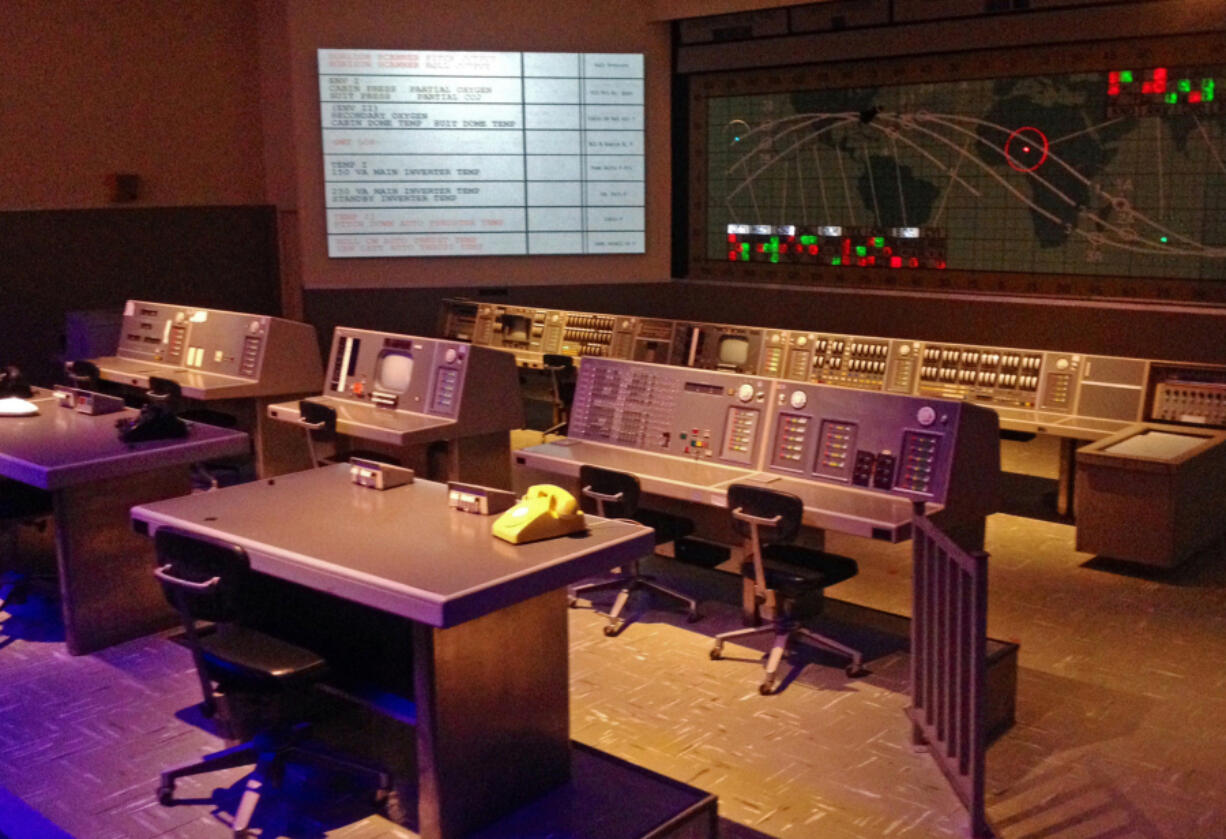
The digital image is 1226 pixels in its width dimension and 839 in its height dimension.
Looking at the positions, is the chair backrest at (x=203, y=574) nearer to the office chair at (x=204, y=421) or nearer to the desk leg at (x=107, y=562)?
the desk leg at (x=107, y=562)

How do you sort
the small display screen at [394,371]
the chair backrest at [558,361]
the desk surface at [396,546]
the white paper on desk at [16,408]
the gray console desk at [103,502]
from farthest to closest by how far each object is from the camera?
the chair backrest at [558,361] → the small display screen at [394,371] → the white paper on desk at [16,408] → the gray console desk at [103,502] → the desk surface at [396,546]

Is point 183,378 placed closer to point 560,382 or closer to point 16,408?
point 16,408

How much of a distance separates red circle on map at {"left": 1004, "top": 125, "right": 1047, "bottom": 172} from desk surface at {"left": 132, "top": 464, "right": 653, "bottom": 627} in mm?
4858

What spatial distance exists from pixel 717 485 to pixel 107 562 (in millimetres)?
2434

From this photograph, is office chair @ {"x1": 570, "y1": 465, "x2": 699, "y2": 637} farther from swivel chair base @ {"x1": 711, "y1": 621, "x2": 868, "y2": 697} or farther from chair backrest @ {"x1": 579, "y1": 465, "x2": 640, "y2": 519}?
swivel chair base @ {"x1": 711, "y1": 621, "x2": 868, "y2": 697}

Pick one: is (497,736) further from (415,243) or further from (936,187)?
(415,243)

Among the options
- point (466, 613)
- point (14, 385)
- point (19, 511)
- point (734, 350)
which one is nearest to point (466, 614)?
point (466, 613)

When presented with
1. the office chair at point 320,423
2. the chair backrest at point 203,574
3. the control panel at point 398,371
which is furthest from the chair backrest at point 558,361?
the chair backrest at point 203,574

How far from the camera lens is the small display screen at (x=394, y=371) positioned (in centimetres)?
658

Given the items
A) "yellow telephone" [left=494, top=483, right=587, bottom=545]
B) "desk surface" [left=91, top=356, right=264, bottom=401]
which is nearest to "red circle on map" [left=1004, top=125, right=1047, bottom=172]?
"desk surface" [left=91, top=356, right=264, bottom=401]

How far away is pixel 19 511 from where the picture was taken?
5.19 meters

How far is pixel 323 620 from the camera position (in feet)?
13.6

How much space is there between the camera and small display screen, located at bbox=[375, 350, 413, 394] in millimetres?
6582

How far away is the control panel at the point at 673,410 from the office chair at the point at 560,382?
6.81 ft
